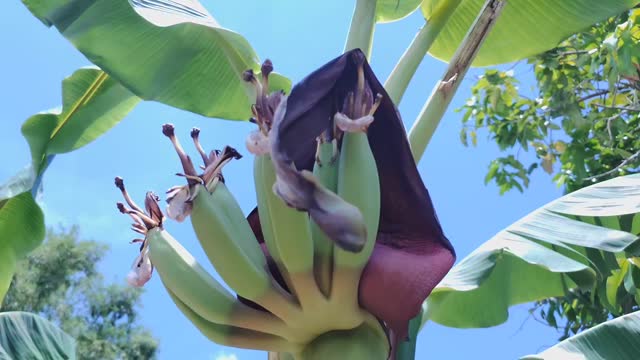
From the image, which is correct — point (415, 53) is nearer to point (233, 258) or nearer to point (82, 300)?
point (233, 258)

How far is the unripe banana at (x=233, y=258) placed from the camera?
1185 mm

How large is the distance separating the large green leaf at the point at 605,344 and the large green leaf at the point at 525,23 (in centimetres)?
72

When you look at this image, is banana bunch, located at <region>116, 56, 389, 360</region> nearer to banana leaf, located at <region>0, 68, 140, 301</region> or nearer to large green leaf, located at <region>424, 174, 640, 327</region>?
large green leaf, located at <region>424, 174, 640, 327</region>

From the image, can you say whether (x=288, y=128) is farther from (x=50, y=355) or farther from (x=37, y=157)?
(x=37, y=157)

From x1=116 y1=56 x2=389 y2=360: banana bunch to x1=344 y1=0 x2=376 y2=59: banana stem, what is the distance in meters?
0.41

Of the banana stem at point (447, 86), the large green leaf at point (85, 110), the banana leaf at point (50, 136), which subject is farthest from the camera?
the large green leaf at point (85, 110)

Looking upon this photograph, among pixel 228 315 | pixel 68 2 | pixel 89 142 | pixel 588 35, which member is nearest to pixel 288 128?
pixel 228 315

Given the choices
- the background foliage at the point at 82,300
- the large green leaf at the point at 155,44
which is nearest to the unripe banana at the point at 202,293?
the large green leaf at the point at 155,44

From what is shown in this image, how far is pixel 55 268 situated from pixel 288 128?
26.6 feet

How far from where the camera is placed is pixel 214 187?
4.17 ft

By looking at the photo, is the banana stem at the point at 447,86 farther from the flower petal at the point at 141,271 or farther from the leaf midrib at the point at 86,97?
the leaf midrib at the point at 86,97

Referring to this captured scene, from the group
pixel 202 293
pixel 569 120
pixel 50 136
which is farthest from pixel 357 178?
pixel 569 120

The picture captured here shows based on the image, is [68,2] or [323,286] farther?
[68,2]

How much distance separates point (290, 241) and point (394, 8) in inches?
39.4
